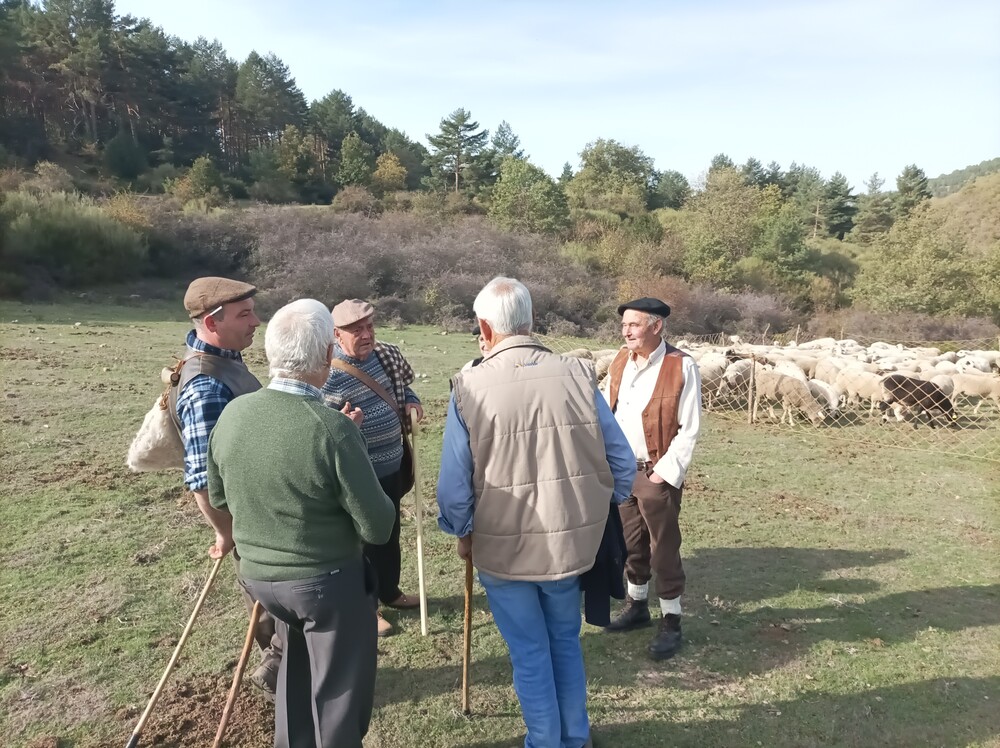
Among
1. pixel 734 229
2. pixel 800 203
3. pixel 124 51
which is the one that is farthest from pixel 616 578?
pixel 800 203

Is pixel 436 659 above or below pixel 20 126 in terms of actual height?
below

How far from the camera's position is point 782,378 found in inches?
438

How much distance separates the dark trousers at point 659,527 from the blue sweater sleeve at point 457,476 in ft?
4.46

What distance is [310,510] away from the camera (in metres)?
2.22

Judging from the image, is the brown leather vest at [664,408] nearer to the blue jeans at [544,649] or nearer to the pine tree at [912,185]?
the blue jeans at [544,649]

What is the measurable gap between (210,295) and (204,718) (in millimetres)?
2138

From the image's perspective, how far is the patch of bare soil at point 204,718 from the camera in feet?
10.0

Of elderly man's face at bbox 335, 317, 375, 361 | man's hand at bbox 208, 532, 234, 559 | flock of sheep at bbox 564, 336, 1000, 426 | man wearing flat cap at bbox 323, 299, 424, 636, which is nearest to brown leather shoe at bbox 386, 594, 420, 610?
man wearing flat cap at bbox 323, 299, 424, 636

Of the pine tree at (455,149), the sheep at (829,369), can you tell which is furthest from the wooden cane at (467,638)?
the pine tree at (455,149)

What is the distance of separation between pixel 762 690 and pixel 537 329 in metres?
23.5

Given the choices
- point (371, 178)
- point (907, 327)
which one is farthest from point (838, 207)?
point (371, 178)

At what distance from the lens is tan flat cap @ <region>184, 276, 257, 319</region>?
2.79 metres

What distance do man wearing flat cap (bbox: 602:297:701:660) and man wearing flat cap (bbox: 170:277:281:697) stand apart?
2097 mm

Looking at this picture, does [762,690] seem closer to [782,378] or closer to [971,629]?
[971,629]
